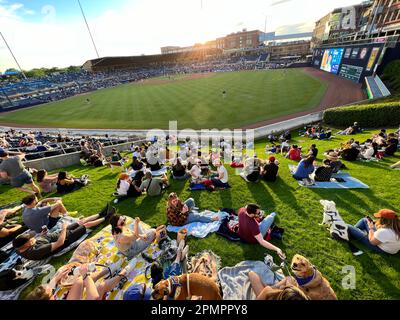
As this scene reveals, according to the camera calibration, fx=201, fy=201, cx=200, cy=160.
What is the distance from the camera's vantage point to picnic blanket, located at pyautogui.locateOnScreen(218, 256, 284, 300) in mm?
3887

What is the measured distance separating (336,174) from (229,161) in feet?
16.2

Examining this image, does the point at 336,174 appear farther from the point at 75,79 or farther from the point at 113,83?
the point at 75,79

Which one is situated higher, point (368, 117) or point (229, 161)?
point (229, 161)

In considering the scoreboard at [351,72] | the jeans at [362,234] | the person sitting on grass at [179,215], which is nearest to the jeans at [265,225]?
the person sitting on grass at [179,215]

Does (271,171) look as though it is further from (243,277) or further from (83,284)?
(83,284)

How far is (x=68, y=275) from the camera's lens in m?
Result: 4.28

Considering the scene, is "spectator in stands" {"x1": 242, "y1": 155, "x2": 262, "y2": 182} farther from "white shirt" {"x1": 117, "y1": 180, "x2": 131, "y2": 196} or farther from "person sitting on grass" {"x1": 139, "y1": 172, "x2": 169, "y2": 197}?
"white shirt" {"x1": 117, "y1": 180, "x2": 131, "y2": 196}

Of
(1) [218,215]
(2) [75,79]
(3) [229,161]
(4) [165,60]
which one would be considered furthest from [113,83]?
(1) [218,215]

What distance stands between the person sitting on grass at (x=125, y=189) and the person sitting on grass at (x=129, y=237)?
254 cm

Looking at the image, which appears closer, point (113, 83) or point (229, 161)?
point (229, 161)

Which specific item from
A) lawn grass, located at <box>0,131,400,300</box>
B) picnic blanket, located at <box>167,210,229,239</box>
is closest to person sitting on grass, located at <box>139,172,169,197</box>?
lawn grass, located at <box>0,131,400,300</box>

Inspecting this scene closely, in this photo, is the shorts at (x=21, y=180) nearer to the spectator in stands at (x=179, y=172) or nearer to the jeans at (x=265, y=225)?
the spectator in stands at (x=179, y=172)

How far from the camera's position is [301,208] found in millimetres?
6301

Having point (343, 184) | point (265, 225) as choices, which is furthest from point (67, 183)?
point (343, 184)
